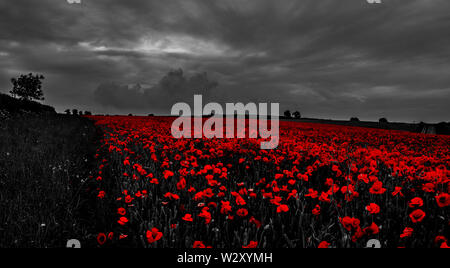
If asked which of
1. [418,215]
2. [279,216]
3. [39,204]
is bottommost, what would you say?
[39,204]

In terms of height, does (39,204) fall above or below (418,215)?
below

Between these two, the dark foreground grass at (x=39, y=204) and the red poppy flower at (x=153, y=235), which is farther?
the dark foreground grass at (x=39, y=204)

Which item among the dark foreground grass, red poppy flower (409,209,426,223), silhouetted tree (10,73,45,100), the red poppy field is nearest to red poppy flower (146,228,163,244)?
the red poppy field

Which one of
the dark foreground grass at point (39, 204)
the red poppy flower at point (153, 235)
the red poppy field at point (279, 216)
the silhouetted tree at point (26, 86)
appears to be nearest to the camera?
the red poppy flower at point (153, 235)

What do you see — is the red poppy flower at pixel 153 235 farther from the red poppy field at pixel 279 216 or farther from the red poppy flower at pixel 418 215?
the red poppy flower at pixel 418 215

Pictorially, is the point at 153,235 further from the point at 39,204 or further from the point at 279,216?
the point at 39,204

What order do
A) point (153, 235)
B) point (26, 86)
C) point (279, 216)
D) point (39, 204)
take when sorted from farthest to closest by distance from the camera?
point (26, 86) < point (39, 204) < point (279, 216) < point (153, 235)

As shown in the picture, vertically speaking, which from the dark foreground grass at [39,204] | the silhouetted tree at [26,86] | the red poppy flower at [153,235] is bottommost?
the dark foreground grass at [39,204]

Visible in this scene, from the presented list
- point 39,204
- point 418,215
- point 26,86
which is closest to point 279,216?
point 418,215

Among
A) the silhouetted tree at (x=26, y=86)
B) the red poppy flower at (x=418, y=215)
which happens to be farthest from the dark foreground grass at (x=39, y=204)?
the silhouetted tree at (x=26, y=86)

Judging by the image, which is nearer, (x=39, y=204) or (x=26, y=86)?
(x=39, y=204)

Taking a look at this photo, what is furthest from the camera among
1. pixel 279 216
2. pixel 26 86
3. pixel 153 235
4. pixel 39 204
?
pixel 26 86

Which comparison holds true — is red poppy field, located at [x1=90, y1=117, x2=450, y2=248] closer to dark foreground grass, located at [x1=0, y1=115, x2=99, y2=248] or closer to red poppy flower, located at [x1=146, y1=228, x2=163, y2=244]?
red poppy flower, located at [x1=146, y1=228, x2=163, y2=244]
